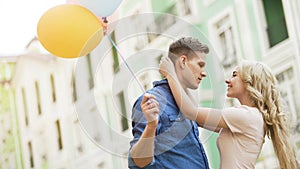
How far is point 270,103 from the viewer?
87.9 inches

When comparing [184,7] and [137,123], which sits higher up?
[184,7]

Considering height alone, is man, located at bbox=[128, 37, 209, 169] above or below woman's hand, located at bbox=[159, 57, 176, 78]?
below

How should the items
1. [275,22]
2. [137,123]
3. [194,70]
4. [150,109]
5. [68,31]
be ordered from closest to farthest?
[150,109]
[137,123]
[194,70]
[68,31]
[275,22]

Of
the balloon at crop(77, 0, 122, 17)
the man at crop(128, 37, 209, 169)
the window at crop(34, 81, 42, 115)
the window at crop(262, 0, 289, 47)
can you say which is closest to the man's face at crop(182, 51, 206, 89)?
→ the man at crop(128, 37, 209, 169)

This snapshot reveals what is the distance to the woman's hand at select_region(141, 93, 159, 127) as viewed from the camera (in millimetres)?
1827

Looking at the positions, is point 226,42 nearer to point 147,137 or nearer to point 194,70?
point 194,70

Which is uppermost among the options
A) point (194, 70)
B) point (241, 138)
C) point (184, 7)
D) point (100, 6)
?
point (184, 7)

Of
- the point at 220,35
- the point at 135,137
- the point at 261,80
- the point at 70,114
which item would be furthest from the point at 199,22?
the point at 135,137

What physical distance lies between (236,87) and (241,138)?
0.18m

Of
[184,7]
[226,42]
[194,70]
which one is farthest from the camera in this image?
[184,7]

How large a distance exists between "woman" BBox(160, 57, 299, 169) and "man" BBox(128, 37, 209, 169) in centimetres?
13

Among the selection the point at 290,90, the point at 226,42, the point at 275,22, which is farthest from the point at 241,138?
the point at 226,42

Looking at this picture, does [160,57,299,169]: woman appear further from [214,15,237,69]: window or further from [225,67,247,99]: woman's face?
[214,15,237,69]: window

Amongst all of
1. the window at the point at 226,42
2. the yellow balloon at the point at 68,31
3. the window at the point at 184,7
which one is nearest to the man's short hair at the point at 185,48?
the yellow balloon at the point at 68,31
